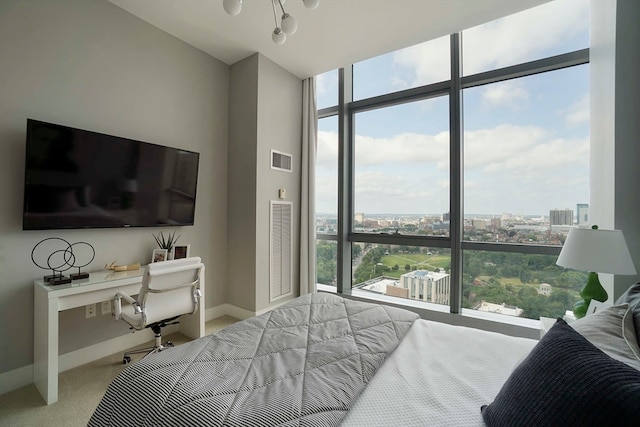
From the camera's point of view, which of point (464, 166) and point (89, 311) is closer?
point (89, 311)

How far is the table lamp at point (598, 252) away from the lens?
1499 mm

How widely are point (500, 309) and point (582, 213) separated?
1.14m

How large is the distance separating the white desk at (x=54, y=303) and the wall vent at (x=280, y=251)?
145 centimetres

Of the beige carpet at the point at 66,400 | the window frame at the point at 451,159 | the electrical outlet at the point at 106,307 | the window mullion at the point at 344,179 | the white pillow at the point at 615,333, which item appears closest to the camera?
the white pillow at the point at 615,333

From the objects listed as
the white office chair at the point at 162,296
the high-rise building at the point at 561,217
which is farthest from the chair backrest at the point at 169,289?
the high-rise building at the point at 561,217

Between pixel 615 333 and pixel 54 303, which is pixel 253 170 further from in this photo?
pixel 615 333

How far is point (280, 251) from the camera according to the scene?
11.4 ft

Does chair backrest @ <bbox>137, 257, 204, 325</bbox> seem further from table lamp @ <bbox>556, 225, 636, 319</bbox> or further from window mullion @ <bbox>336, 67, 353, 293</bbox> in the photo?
table lamp @ <bbox>556, 225, 636, 319</bbox>

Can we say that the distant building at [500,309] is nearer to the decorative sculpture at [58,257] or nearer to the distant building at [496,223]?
the distant building at [496,223]

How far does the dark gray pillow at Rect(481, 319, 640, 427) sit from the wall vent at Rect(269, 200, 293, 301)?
2692mm

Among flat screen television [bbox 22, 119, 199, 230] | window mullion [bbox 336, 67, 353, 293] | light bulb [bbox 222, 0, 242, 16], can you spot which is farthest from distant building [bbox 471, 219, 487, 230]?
flat screen television [bbox 22, 119, 199, 230]

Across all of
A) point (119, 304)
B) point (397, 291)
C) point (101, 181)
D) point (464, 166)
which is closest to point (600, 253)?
point (464, 166)

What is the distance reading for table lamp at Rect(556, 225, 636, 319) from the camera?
4.92 feet

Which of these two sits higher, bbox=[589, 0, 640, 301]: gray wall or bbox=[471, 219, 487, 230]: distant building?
bbox=[589, 0, 640, 301]: gray wall
